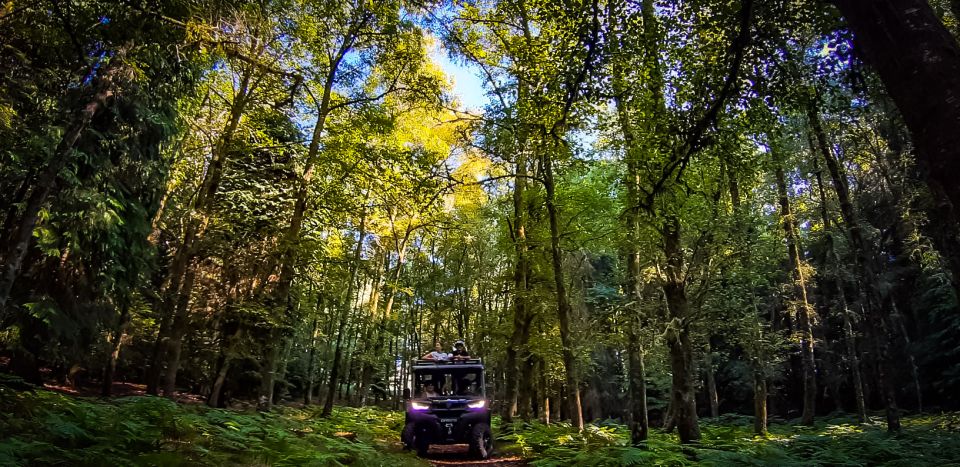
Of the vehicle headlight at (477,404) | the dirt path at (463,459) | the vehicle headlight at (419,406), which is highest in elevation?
the vehicle headlight at (477,404)

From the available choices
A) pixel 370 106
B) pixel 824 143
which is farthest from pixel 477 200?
pixel 824 143

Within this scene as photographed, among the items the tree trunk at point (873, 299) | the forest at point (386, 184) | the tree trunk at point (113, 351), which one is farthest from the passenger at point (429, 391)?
the tree trunk at point (873, 299)

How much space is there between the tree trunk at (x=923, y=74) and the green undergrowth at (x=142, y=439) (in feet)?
23.4

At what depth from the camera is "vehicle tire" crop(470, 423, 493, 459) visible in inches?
439

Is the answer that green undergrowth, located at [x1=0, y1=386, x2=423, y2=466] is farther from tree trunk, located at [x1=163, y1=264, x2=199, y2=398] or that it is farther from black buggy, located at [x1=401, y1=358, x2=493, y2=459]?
tree trunk, located at [x1=163, y1=264, x2=199, y2=398]

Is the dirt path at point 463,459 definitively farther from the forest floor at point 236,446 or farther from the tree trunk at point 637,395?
the tree trunk at point 637,395

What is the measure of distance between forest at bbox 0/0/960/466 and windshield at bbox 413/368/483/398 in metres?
0.50

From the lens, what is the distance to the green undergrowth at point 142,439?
16.2 ft

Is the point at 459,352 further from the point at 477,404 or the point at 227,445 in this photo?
the point at 227,445

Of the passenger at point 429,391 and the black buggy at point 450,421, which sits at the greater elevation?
the passenger at point 429,391

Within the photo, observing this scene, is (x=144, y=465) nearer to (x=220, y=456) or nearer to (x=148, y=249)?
(x=220, y=456)

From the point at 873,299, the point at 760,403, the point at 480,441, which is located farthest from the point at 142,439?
the point at 760,403

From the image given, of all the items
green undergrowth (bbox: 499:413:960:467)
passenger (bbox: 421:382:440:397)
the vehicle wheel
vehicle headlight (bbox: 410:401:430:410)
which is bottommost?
the vehicle wheel

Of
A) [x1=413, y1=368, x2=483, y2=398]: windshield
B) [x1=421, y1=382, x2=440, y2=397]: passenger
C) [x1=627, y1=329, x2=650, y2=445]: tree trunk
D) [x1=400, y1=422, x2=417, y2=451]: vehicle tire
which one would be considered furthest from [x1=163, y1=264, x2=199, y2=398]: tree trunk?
[x1=627, y1=329, x2=650, y2=445]: tree trunk
